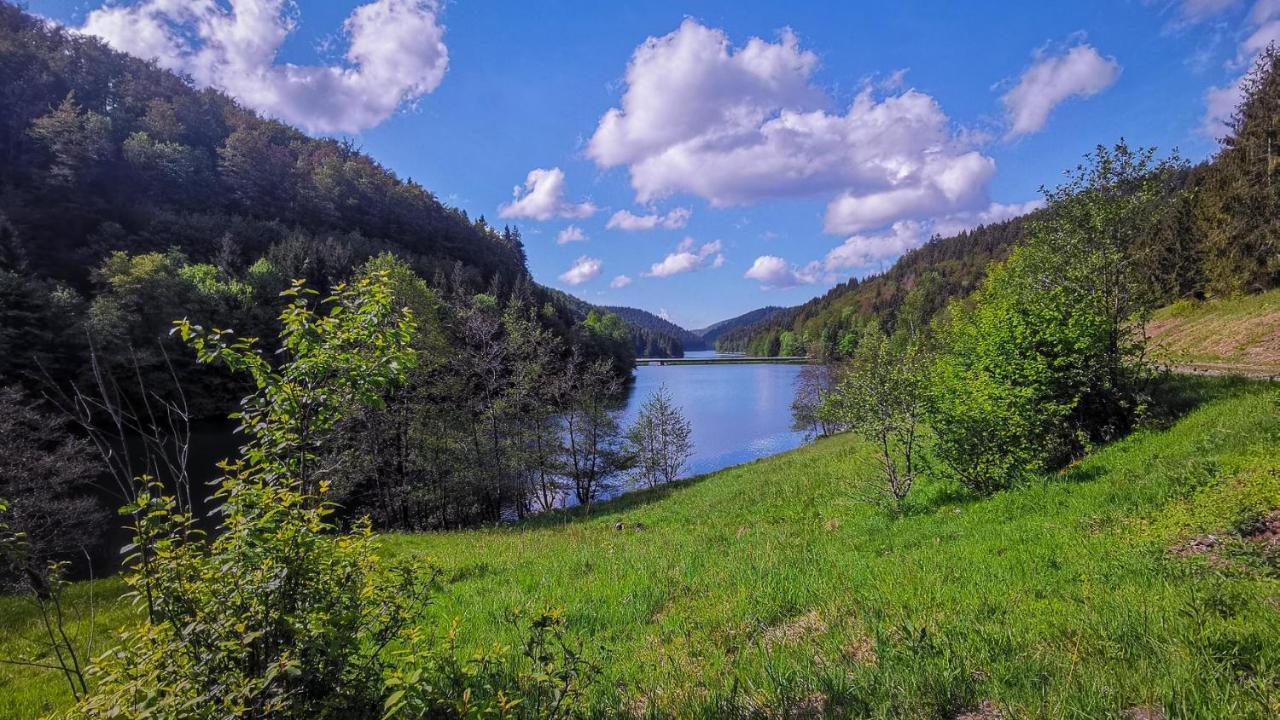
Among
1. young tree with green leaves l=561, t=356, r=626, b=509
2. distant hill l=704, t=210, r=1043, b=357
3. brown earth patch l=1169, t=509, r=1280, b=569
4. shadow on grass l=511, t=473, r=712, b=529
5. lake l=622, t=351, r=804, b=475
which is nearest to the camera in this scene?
brown earth patch l=1169, t=509, r=1280, b=569

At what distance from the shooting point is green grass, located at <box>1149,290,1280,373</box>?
24.6 metres

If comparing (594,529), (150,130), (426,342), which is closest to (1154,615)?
(594,529)

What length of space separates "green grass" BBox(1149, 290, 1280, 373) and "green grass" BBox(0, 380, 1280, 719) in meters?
17.8

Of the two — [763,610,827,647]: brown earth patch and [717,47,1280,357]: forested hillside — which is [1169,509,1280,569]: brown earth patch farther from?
[717,47,1280,357]: forested hillside

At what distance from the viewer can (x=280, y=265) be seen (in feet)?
217

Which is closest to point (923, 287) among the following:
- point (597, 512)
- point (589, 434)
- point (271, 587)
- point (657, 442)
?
point (657, 442)

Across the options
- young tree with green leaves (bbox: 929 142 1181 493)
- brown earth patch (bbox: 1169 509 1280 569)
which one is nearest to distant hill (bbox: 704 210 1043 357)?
young tree with green leaves (bbox: 929 142 1181 493)

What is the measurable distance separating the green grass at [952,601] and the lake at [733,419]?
2756 centimetres

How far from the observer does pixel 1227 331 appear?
99.8 ft

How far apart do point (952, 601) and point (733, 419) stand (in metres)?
54.5

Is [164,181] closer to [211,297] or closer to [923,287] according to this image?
[211,297]

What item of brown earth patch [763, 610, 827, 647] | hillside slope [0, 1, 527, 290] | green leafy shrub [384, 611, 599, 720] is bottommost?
brown earth patch [763, 610, 827, 647]

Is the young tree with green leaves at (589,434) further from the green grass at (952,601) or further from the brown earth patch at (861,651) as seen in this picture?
the brown earth patch at (861,651)

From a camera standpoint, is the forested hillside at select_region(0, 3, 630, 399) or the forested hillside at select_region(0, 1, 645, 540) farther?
the forested hillside at select_region(0, 3, 630, 399)
